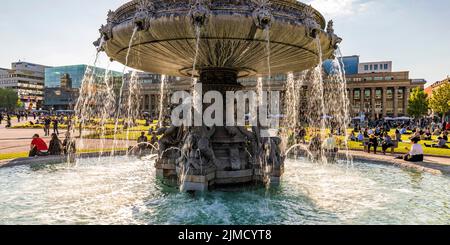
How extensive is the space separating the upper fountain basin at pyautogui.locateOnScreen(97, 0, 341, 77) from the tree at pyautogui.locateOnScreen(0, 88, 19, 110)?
123 m

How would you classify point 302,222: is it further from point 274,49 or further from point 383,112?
point 383,112

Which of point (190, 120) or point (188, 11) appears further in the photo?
point (190, 120)

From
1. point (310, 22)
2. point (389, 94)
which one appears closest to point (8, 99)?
point (389, 94)

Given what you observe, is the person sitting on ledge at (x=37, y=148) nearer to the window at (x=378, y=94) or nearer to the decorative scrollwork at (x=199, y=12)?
the decorative scrollwork at (x=199, y=12)

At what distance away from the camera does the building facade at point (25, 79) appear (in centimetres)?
13700

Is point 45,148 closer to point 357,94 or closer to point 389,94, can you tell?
point 357,94

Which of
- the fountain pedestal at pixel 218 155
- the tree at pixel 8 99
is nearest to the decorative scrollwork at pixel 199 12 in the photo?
the fountain pedestal at pixel 218 155

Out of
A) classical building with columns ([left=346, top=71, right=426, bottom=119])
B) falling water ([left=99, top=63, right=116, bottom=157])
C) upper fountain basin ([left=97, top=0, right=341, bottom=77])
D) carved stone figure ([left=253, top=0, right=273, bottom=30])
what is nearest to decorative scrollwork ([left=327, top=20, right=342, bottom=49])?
upper fountain basin ([left=97, top=0, right=341, bottom=77])

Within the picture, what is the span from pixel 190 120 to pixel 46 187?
445 centimetres

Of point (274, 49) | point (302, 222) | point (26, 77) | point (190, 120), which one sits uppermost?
point (26, 77)

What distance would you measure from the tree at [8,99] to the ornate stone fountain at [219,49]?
12258cm
